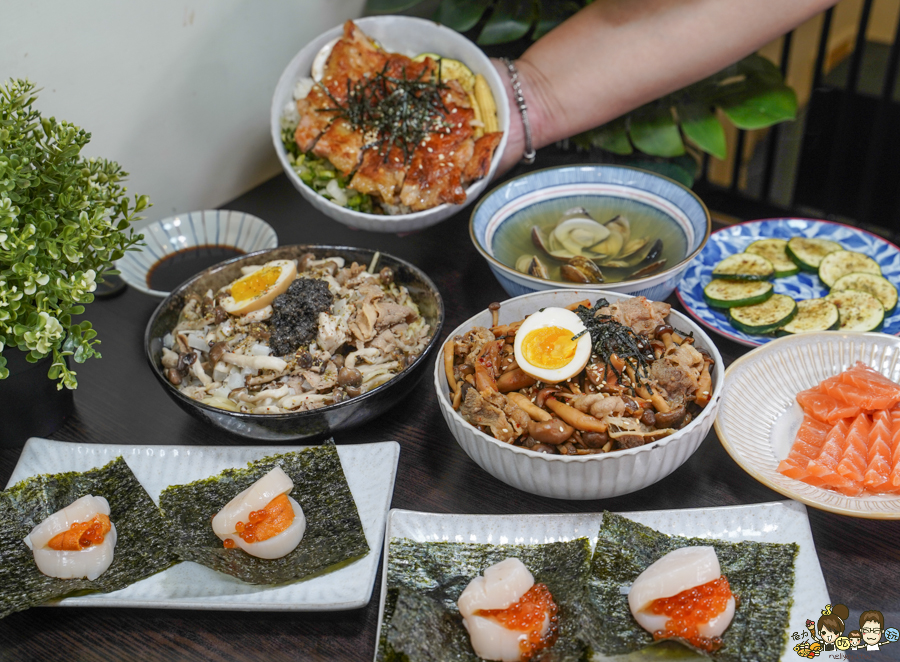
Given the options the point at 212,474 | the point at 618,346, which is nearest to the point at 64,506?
the point at 212,474

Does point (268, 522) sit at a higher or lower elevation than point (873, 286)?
higher

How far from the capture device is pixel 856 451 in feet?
4.77

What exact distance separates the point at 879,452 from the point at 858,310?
1.92 feet

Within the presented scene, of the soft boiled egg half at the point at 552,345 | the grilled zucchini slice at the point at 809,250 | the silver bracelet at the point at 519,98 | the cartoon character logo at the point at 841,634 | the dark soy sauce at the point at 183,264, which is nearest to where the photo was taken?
the cartoon character logo at the point at 841,634

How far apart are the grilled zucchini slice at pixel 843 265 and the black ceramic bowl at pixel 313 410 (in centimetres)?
116

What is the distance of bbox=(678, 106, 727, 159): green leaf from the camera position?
2.68 metres

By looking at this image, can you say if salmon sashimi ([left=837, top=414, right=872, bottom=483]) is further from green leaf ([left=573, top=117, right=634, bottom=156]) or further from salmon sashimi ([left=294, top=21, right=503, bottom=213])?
green leaf ([left=573, top=117, right=634, bottom=156])

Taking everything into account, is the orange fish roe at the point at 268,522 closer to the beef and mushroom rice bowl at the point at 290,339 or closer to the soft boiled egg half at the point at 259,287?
the beef and mushroom rice bowl at the point at 290,339

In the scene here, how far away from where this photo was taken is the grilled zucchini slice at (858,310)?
1.84 m

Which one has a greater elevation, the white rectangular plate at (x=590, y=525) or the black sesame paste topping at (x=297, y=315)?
the black sesame paste topping at (x=297, y=315)

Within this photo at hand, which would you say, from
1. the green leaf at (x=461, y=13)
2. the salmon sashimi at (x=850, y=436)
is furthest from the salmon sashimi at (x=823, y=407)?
the green leaf at (x=461, y=13)

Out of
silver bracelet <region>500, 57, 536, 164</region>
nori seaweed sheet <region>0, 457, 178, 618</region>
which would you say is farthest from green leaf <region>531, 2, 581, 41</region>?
nori seaweed sheet <region>0, 457, 178, 618</region>

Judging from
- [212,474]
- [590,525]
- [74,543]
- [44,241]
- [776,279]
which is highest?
[44,241]

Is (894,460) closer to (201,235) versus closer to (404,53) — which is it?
(404,53)
